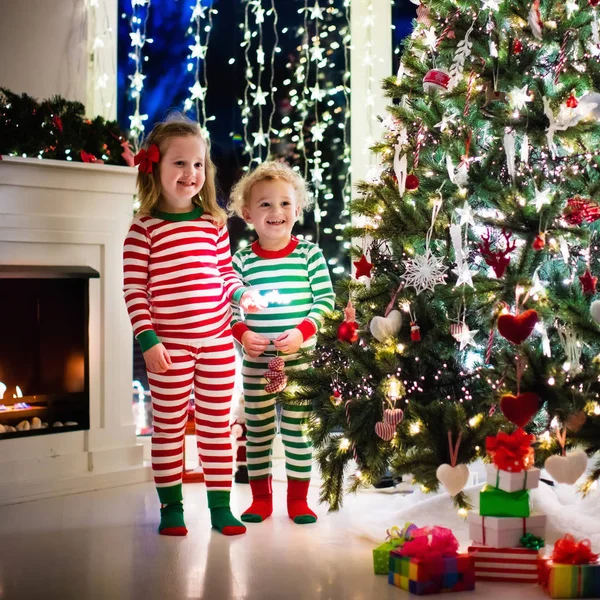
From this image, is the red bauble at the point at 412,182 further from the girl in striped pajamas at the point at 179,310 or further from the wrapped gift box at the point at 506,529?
the wrapped gift box at the point at 506,529

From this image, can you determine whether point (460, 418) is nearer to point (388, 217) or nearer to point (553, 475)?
point (553, 475)

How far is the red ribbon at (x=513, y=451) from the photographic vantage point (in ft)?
7.65

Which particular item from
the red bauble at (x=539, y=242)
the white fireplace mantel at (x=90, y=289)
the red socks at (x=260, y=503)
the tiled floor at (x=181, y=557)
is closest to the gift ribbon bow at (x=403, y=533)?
the tiled floor at (x=181, y=557)

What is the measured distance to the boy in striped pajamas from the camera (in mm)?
3049

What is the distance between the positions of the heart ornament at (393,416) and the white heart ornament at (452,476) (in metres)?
0.19

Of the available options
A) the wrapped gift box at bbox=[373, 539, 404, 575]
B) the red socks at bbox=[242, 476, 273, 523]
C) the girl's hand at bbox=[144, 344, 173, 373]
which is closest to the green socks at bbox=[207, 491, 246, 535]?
the red socks at bbox=[242, 476, 273, 523]

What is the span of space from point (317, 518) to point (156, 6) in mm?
2499

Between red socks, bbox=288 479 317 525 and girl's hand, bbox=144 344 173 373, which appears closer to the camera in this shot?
girl's hand, bbox=144 344 173 373

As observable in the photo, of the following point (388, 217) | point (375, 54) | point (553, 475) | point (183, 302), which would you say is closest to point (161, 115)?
point (375, 54)

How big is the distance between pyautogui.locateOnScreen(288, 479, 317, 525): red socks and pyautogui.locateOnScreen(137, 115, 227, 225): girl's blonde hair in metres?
0.88

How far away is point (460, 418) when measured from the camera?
249 centimetres

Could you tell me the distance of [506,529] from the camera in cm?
235

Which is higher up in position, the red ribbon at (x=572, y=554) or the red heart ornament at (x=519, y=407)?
the red heart ornament at (x=519, y=407)

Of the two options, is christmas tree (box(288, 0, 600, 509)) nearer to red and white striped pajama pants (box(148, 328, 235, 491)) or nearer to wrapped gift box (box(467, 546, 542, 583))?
wrapped gift box (box(467, 546, 542, 583))
